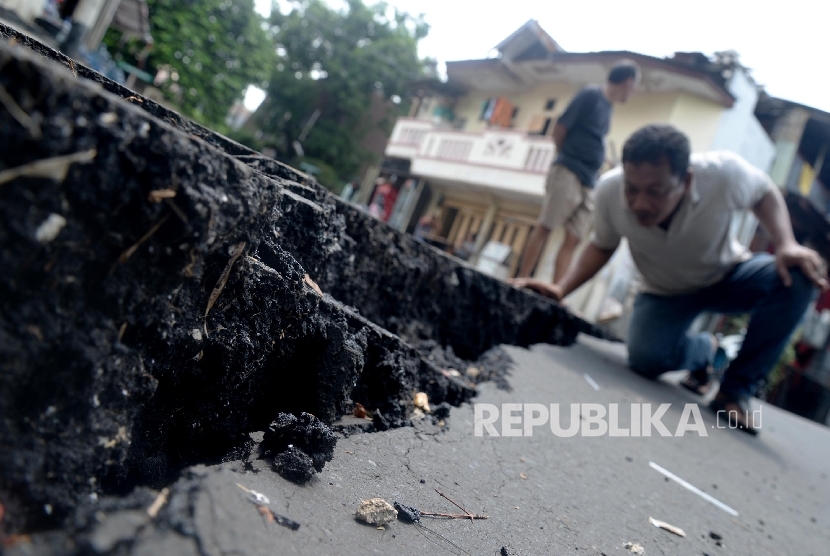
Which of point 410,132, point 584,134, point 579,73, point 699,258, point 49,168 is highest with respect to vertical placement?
point 579,73

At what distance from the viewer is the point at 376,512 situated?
1.02m

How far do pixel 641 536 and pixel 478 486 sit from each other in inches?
18.5

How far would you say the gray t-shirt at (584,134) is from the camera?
4305 millimetres

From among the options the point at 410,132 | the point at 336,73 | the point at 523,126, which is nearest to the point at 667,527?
the point at 523,126

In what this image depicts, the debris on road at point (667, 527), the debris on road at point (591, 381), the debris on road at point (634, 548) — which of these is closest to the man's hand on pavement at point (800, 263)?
the debris on road at point (591, 381)

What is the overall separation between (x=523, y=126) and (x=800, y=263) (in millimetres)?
13722

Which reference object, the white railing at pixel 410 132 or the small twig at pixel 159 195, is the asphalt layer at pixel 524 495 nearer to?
the small twig at pixel 159 195

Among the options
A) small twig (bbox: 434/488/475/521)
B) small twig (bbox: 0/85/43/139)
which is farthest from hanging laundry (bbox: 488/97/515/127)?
small twig (bbox: 0/85/43/139)

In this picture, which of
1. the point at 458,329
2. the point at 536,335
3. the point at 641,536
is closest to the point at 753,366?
the point at 536,335

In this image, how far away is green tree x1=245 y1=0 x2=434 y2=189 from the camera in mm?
25406

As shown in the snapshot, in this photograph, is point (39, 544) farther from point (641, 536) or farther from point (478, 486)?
point (641, 536)

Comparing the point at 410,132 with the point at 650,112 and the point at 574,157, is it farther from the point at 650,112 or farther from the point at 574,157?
the point at 574,157

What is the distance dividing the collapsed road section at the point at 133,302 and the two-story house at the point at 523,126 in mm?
10256

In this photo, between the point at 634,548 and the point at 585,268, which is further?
the point at 585,268
